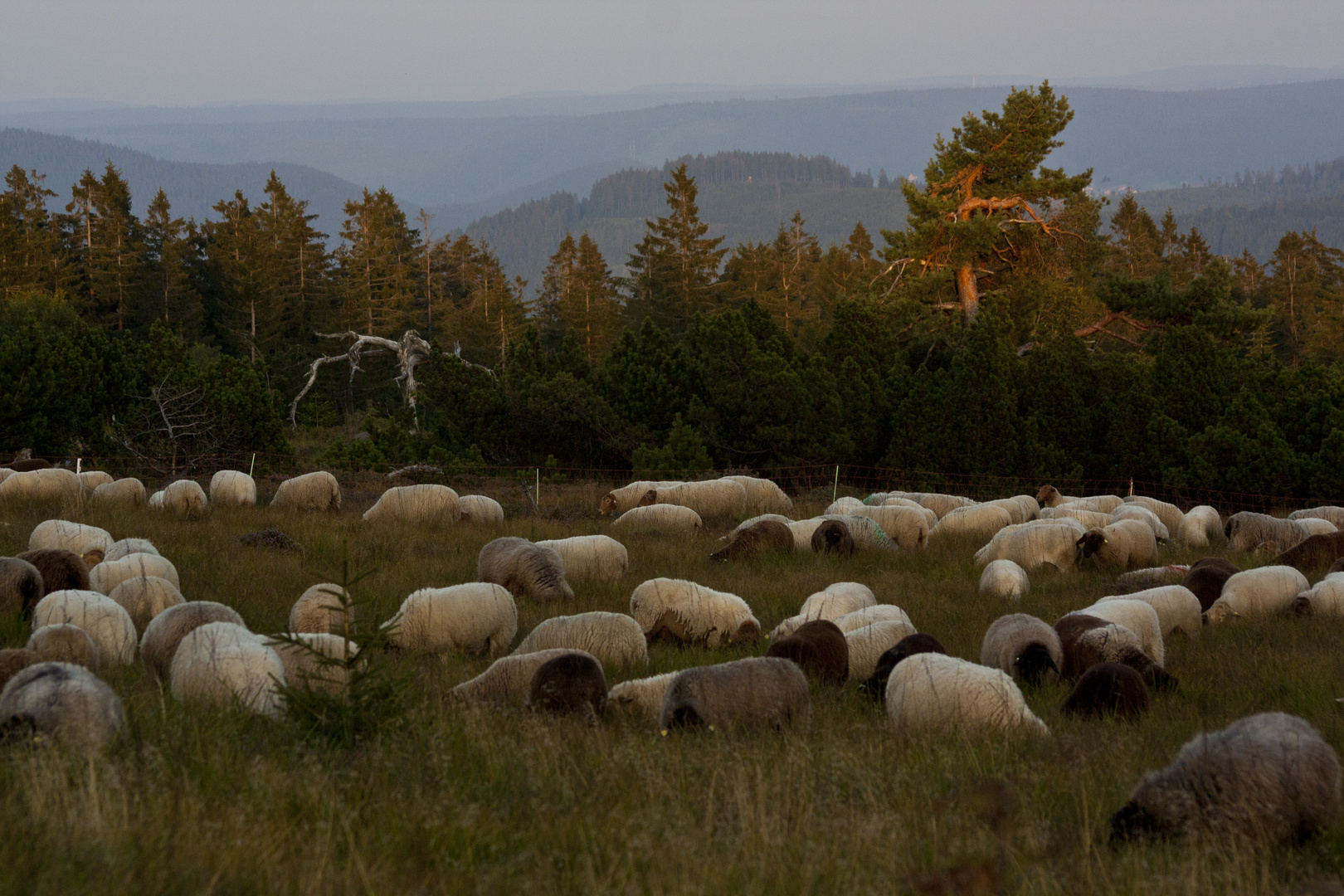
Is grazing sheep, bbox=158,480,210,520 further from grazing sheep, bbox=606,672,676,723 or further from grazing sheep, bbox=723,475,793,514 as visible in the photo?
grazing sheep, bbox=606,672,676,723

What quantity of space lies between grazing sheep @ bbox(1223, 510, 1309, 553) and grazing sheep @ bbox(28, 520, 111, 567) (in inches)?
537

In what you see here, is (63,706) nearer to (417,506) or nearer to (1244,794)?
(1244,794)

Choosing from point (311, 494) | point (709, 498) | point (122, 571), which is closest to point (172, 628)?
point (122, 571)

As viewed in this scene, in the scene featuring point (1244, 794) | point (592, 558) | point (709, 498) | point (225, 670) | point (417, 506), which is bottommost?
point (709, 498)

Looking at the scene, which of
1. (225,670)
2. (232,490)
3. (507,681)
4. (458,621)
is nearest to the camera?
(225,670)

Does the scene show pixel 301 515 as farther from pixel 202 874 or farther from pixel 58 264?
pixel 58 264

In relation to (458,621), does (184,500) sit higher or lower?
lower

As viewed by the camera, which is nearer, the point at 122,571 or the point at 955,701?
the point at 955,701

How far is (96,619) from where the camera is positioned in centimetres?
704

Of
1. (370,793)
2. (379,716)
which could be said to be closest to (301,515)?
(379,716)

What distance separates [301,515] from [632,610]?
776 cm

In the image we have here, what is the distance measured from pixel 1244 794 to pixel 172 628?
6278 millimetres

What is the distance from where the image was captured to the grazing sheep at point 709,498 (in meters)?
16.8

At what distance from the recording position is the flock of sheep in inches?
160
